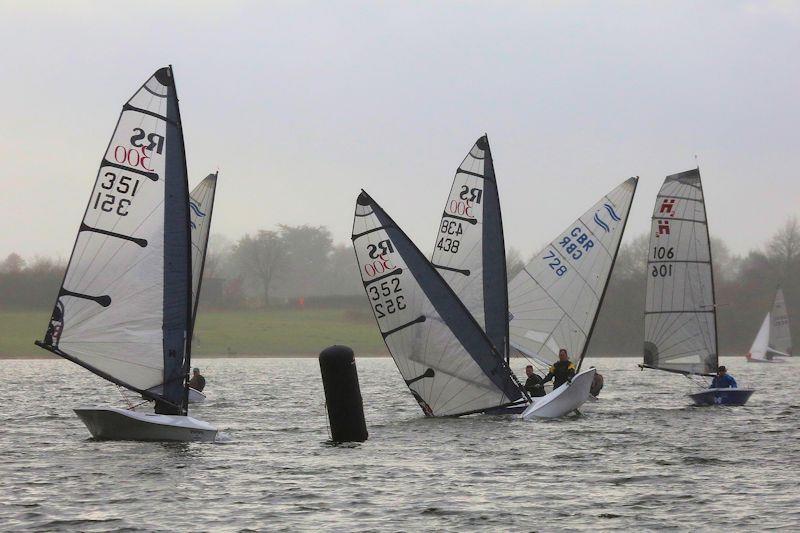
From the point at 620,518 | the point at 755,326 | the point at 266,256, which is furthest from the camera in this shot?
the point at 266,256

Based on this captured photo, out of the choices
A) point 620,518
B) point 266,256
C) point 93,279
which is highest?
point 266,256

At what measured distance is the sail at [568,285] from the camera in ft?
132

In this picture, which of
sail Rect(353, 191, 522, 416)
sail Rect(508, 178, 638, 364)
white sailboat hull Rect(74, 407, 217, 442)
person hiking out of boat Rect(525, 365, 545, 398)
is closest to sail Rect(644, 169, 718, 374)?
sail Rect(508, 178, 638, 364)

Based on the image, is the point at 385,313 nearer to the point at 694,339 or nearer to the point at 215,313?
the point at 694,339

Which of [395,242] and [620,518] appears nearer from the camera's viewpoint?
[620,518]

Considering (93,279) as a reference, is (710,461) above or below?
below

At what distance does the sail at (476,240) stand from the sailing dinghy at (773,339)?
71.7 meters

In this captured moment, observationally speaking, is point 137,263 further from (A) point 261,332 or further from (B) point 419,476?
(A) point 261,332

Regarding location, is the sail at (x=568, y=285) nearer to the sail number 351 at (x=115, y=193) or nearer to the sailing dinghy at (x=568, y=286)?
the sailing dinghy at (x=568, y=286)

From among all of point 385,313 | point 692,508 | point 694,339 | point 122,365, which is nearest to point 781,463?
point 692,508

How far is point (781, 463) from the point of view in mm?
25062

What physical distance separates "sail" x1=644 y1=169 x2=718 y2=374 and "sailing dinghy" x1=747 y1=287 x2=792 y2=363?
209 feet

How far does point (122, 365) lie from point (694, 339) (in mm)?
22958

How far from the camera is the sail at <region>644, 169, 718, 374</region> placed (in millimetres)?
42469
